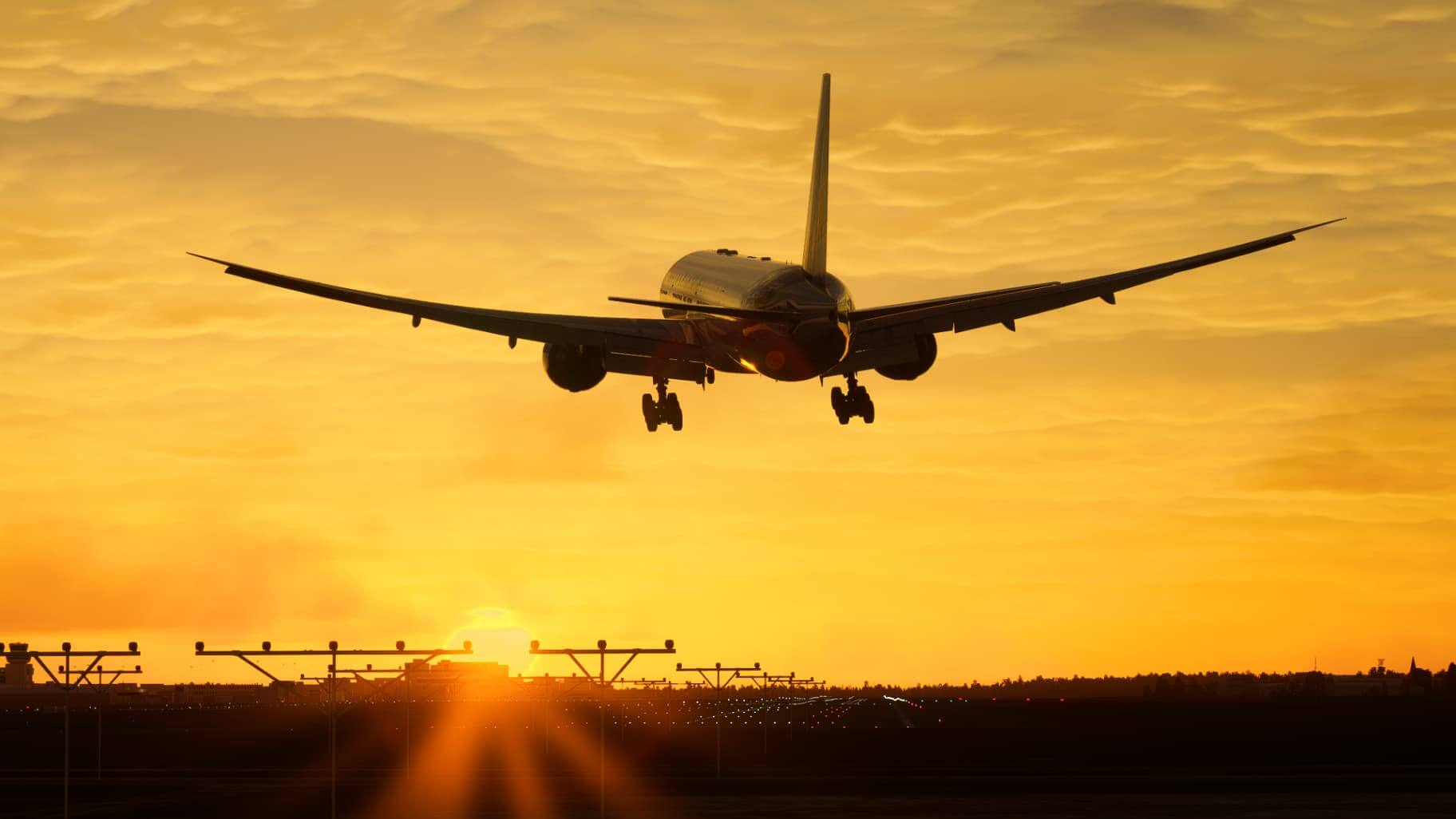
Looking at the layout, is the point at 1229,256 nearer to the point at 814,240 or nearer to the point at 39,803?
the point at 814,240

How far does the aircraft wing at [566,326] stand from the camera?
5938 centimetres

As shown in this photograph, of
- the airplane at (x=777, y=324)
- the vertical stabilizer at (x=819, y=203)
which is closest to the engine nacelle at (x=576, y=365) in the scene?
the airplane at (x=777, y=324)

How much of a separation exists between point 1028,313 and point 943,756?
41.4 meters

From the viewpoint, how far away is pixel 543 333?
65.4 metres

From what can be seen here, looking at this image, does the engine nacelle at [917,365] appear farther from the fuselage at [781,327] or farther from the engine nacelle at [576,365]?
the engine nacelle at [576,365]

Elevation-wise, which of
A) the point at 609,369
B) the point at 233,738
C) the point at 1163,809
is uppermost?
the point at 609,369

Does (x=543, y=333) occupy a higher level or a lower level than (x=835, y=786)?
higher

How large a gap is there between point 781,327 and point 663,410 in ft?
40.6

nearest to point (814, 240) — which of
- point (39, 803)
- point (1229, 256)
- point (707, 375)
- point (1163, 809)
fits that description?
point (707, 375)

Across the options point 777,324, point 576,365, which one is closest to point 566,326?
point 576,365

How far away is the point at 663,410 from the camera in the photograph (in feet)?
230

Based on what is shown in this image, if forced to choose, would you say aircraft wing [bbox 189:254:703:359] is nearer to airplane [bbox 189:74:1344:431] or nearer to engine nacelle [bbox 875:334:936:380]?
airplane [bbox 189:74:1344:431]

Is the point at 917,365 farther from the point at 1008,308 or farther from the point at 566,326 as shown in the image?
the point at 566,326

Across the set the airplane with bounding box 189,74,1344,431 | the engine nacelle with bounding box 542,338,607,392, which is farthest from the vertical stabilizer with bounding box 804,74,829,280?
the engine nacelle with bounding box 542,338,607,392
